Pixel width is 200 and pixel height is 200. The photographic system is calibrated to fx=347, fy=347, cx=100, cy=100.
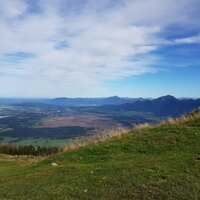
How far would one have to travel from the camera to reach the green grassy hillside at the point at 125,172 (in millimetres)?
11883

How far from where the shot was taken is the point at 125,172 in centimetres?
1388

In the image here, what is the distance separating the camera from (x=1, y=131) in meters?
181

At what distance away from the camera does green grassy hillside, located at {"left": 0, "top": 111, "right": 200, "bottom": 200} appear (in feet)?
39.0

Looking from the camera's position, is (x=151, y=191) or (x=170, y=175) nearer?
(x=151, y=191)

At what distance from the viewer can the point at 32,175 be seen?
15484 mm

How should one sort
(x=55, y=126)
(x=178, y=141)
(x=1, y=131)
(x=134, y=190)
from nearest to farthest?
(x=134, y=190) → (x=178, y=141) → (x=1, y=131) → (x=55, y=126)

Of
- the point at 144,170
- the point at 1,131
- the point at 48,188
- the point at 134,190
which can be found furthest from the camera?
the point at 1,131

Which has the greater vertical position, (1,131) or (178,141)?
(178,141)

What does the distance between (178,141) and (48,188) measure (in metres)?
8.34

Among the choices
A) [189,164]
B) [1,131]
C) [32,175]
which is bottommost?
[1,131]

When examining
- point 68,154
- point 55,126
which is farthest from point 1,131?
point 68,154

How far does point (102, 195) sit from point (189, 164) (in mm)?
4499

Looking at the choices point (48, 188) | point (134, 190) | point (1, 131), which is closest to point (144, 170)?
point (134, 190)

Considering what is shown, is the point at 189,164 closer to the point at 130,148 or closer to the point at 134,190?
the point at 134,190
